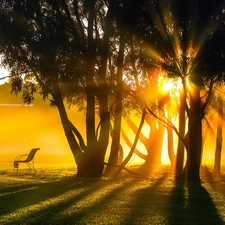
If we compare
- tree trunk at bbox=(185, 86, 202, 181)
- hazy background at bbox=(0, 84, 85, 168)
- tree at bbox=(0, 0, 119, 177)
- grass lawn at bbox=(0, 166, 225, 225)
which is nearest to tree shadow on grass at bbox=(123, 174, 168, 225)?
grass lawn at bbox=(0, 166, 225, 225)

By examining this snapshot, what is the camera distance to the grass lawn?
8375 millimetres

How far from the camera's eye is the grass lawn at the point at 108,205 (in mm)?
8375

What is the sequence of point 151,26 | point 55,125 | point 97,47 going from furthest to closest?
1. point 55,125
2. point 97,47
3. point 151,26

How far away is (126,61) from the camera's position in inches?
746

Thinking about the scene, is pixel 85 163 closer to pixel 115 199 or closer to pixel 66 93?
pixel 66 93

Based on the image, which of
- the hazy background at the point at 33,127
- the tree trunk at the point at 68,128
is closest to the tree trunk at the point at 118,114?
the tree trunk at the point at 68,128

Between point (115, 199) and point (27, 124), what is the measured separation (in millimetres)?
51722

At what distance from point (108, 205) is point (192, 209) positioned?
1637mm

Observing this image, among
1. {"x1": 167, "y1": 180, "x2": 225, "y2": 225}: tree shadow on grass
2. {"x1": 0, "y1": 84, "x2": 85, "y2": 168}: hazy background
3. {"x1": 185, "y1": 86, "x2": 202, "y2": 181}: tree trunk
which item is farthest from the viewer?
{"x1": 0, "y1": 84, "x2": 85, "y2": 168}: hazy background

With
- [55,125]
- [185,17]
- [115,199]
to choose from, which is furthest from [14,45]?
[55,125]

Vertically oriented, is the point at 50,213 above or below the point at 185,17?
below

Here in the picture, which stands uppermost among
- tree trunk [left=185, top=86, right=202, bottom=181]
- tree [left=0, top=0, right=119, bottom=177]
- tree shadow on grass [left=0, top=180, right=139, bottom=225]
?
tree [left=0, top=0, right=119, bottom=177]

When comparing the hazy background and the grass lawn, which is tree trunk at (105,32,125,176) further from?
the hazy background

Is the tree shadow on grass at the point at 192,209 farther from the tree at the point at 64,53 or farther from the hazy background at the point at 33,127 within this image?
the hazy background at the point at 33,127
